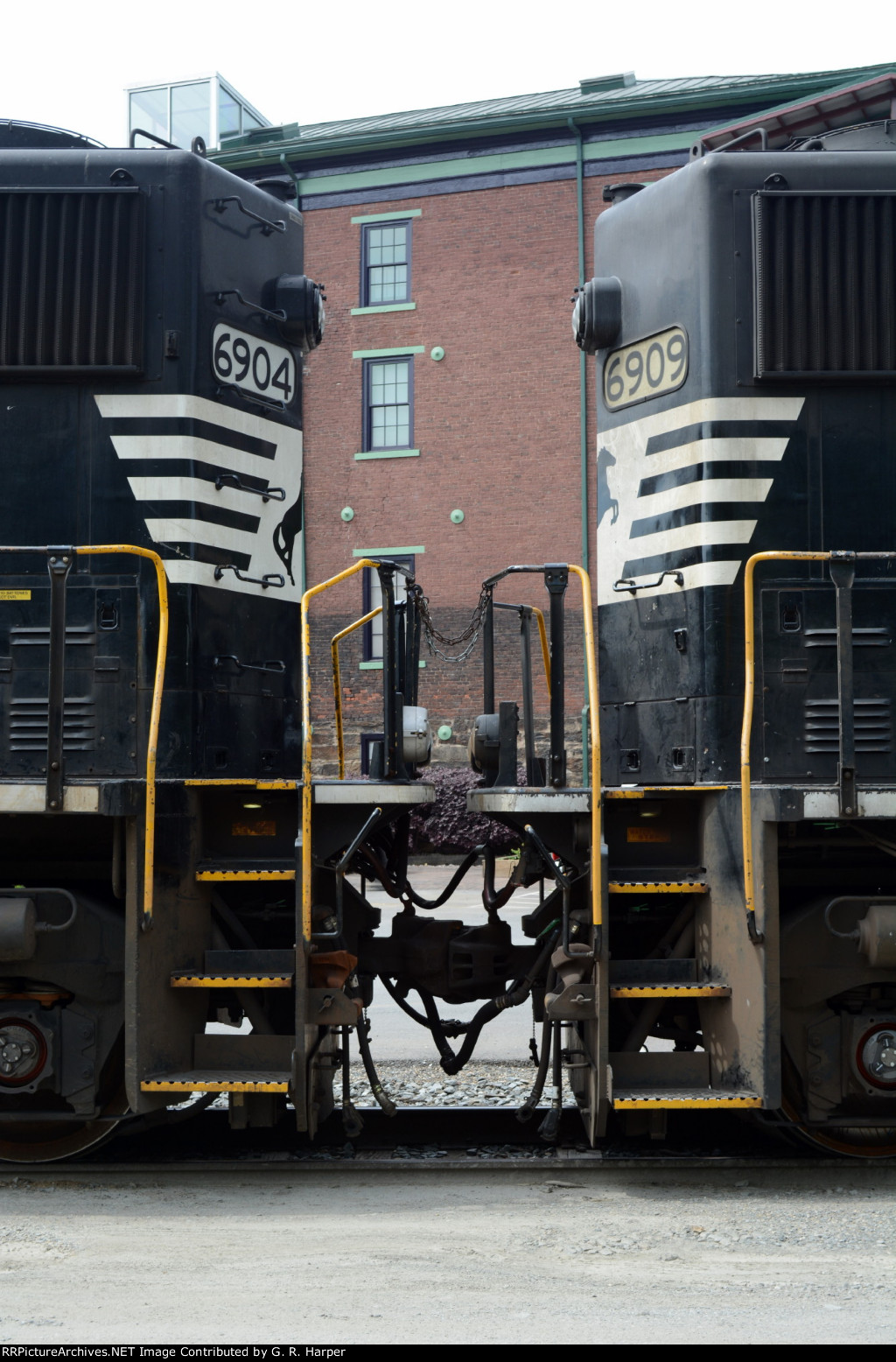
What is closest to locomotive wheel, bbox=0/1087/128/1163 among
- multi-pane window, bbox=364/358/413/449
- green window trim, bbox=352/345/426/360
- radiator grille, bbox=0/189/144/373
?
radiator grille, bbox=0/189/144/373

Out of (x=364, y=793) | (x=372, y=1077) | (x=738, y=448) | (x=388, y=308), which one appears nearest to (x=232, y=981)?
(x=372, y=1077)

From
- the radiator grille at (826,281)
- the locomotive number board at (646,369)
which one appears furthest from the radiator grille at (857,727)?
the locomotive number board at (646,369)

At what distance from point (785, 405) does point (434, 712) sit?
16.3 metres

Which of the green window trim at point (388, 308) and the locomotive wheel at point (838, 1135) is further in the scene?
the green window trim at point (388, 308)

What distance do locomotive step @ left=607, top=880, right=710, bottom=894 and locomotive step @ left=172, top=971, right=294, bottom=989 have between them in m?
1.31

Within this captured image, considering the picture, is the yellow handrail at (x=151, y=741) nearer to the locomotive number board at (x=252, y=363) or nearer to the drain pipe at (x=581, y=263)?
the locomotive number board at (x=252, y=363)

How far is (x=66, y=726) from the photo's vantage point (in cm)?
523

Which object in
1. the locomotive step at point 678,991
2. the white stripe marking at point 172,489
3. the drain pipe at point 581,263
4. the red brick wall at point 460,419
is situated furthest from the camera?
the red brick wall at point 460,419

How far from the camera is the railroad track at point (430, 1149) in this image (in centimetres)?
500

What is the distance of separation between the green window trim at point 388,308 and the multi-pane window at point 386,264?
0.20 ft

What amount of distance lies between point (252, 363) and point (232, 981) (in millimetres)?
2798

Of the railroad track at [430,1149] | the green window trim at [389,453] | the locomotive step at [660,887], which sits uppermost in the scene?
the green window trim at [389,453]

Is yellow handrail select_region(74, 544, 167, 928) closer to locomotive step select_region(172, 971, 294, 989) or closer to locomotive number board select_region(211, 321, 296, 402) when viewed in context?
locomotive step select_region(172, 971, 294, 989)

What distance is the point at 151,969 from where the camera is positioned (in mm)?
4727
